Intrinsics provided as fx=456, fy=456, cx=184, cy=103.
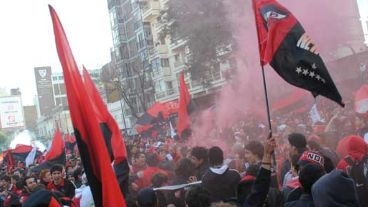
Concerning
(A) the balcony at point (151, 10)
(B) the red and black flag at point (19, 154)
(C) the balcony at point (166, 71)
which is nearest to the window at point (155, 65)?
(C) the balcony at point (166, 71)

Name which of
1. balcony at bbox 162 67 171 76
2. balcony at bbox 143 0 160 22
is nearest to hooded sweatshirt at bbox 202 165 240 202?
balcony at bbox 162 67 171 76

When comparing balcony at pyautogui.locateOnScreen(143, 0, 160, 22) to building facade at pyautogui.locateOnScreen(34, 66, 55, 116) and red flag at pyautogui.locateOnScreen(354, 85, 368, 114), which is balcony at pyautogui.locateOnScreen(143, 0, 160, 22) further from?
building facade at pyautogui.locateOnScreen(34, 66, 55, 116)

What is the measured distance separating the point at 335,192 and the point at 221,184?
167 cm

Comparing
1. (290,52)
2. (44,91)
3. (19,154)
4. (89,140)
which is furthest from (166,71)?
(44,91)

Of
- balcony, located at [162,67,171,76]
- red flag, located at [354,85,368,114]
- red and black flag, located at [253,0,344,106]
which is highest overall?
balcony, located at [162,67,171,76]

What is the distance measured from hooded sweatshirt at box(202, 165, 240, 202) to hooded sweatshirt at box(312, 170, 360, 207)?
1533 millimetres

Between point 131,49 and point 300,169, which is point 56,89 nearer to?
point 131,49

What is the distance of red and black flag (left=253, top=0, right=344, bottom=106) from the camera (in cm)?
409

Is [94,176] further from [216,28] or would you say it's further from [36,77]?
[36,77]

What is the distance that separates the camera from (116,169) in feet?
15.0

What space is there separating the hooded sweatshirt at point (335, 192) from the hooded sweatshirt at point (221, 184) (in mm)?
1533

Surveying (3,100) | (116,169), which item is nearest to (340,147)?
(116,169)

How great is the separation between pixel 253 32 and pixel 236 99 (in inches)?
114

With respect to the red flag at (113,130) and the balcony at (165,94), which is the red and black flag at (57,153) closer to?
the red flag at (113,130)
